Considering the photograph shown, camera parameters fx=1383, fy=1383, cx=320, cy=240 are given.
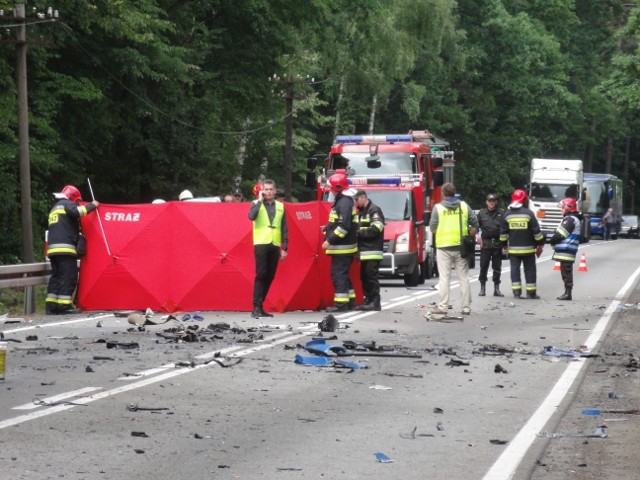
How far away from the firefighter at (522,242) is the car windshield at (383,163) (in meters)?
6.80

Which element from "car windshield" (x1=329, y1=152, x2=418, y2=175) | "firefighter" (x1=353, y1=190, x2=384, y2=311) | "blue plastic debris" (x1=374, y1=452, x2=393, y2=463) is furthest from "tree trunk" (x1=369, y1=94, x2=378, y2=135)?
"blue plastic debris" (x1=374, y1=452, x2=393, y2=463)

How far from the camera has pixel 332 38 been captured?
159 ft

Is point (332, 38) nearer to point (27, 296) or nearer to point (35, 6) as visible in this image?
point (35, 6)

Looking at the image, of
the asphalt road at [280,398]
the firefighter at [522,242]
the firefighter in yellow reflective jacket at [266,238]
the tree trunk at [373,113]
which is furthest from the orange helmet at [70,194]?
the tree trunk at [373,113]

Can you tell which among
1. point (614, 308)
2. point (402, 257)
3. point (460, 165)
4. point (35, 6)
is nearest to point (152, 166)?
point (35, 6)

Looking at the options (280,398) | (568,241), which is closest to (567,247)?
(568,241)

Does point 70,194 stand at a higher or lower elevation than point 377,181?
lower

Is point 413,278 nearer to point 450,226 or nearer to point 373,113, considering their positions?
point 450,226

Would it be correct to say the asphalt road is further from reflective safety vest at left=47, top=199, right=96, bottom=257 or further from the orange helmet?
the orange helmet

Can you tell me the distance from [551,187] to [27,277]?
4458 centimetres

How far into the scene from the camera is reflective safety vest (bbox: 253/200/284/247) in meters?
19.5

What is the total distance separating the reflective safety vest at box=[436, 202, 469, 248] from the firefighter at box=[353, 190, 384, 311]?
88 cm

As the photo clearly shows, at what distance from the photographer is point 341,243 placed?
20.3m

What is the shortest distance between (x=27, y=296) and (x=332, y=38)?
29.5 m
